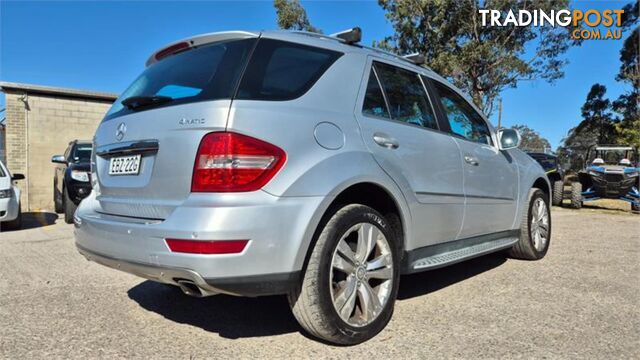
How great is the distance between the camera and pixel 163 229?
7.27 ft

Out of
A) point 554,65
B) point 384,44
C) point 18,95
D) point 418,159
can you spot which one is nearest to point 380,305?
point 418,159

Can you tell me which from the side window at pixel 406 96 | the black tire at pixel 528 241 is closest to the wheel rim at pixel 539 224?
the black tire at pixel 528 241

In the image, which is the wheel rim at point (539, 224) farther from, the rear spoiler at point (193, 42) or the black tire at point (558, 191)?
the black tire at point (558, 191)

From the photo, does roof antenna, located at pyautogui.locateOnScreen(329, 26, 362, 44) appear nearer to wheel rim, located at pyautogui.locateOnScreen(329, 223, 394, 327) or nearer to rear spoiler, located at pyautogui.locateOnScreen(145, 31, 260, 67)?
rear spoiler, located at pyautogui.locateOnScreen(145, 31, 260, 67)

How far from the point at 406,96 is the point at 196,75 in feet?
4.88

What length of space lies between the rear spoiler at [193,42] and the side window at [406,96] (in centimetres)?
96

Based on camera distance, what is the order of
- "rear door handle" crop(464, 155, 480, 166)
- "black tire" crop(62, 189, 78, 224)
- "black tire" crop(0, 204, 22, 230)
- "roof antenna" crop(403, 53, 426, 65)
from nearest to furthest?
"rear door handle" crop(464, 155, 480, 166)
"roof antenna" crop(403, 53, 426, 65)
"black tire" crop(0, 204, 22, 230)
"black tire" crop(62, 189, 78, 224)

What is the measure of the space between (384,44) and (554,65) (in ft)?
22.9

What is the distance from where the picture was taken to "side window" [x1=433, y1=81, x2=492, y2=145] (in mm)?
3775

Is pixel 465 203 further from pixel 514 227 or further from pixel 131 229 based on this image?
pixel 131 229

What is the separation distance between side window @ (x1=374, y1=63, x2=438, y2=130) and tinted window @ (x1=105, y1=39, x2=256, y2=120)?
1.04 metres

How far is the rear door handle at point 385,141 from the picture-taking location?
278 cm

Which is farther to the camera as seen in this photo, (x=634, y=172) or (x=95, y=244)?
(x=634, y=172)

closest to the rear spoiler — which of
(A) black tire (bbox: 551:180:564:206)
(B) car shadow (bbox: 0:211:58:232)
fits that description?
(B) car shadow (bbox: 0:211:58:232)
